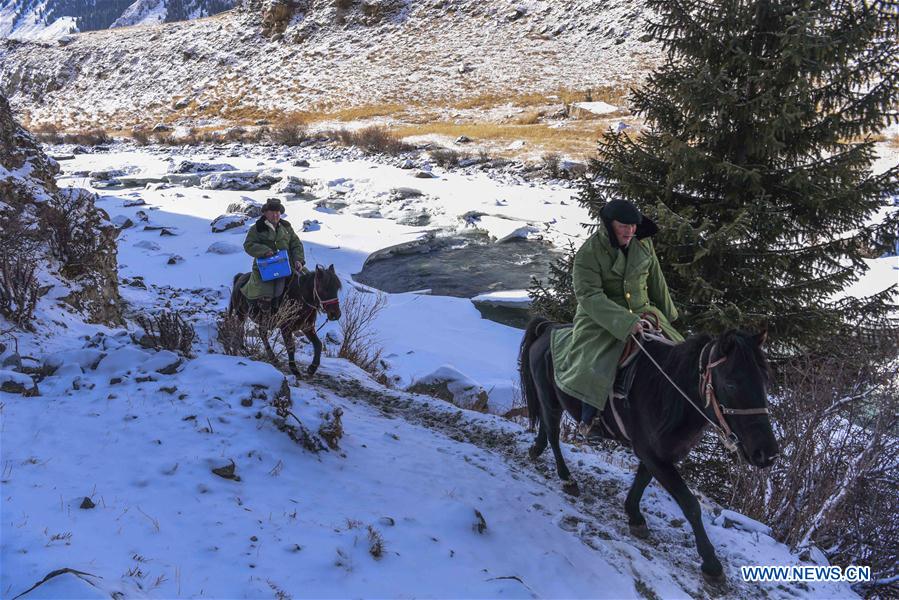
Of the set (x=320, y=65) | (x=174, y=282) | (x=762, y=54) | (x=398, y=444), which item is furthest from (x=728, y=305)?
(x=320, y=65)

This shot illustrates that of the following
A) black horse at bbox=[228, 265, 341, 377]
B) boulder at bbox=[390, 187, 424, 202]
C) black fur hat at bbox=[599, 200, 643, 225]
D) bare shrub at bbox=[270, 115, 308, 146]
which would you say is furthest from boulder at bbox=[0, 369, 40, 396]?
bare shrub at bbox=[270, 115, 308, 146]

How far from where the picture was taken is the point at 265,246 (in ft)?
25.2

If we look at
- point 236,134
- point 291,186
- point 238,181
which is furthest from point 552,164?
point 236,134

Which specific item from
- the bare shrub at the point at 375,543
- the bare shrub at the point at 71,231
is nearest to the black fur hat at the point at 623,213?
the bare shrub at the point at 375,543

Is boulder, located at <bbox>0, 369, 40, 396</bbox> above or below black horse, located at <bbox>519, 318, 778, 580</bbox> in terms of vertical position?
below

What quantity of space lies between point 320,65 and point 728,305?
5923 centimetres

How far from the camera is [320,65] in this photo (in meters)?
56.9

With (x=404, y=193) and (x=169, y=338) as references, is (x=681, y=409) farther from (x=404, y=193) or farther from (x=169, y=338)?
(x=404, y=193)

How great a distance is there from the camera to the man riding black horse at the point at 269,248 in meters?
7.64

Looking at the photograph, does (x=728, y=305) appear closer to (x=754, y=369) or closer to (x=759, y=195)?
(x=759, y=195)

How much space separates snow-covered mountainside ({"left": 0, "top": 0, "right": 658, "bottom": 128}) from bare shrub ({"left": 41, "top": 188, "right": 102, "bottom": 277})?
1502 inches

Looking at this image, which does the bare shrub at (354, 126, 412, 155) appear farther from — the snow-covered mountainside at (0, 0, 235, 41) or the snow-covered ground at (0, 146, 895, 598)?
the snow-covered mountainside at (0, 0, 235, 41)

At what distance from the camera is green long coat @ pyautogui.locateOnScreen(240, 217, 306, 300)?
25.1 feet
